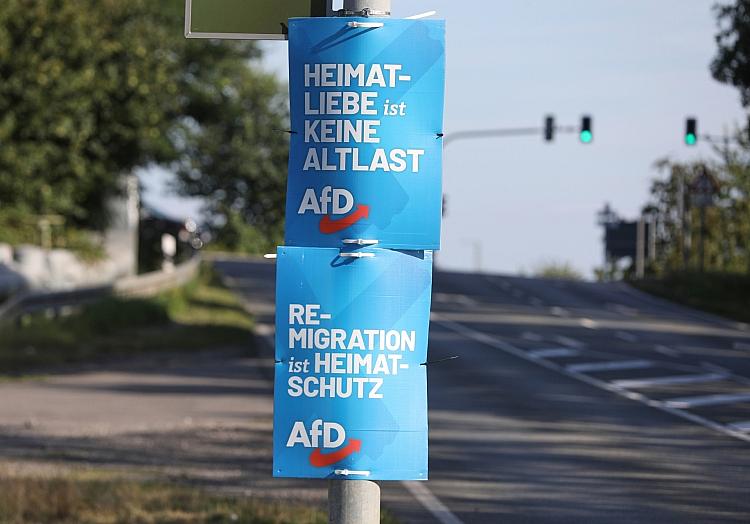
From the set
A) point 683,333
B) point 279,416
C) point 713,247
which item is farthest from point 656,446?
point 713,247

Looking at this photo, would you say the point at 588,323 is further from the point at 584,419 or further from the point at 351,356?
the point at 351,356

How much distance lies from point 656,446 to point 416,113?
12324mm

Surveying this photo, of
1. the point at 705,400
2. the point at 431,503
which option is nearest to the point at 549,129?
the point at 705,400

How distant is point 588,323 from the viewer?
3978 cm

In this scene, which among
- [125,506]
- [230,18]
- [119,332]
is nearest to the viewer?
[230,18]

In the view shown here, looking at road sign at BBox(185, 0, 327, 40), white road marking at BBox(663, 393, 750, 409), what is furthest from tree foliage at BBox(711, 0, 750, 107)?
road sign at BBox(185, 0, 327, 40)

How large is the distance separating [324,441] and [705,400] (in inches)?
708

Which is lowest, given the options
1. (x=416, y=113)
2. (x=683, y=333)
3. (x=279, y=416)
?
(x=683, y=333)

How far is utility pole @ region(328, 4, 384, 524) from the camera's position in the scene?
17.8ft

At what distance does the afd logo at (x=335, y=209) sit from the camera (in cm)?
548

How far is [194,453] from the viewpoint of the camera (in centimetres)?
1645

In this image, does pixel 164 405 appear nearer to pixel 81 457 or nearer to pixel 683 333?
pixel 81 457

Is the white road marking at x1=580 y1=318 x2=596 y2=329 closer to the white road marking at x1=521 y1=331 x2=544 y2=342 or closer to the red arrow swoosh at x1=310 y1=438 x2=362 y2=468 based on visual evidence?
the white road marking at x1=521 y1=331 x2=544 y2=342

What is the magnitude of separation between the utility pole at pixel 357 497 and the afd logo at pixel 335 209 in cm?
66
